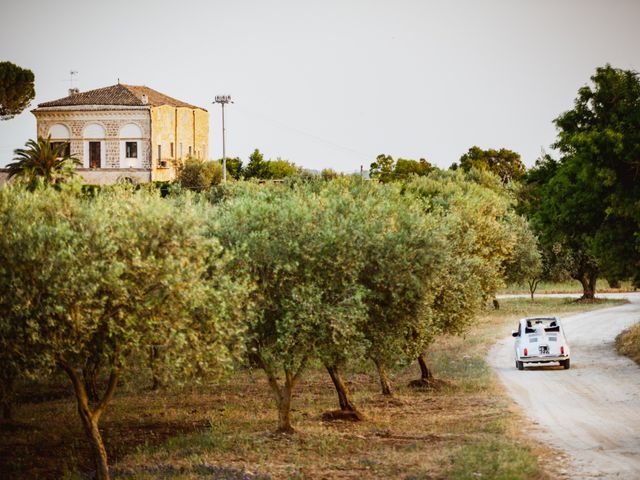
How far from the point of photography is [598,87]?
4331cm

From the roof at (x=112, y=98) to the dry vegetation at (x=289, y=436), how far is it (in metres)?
64.6

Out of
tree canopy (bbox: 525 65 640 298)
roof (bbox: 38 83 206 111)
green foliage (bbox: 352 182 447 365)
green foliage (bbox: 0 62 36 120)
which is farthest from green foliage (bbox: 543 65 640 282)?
green foliage (bbox: 0 62 36 120)

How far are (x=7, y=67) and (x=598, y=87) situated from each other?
74020 millimetres

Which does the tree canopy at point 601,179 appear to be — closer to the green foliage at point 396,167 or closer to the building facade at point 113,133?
the building facade at point 113,133

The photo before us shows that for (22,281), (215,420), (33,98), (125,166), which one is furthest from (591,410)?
(33,98)

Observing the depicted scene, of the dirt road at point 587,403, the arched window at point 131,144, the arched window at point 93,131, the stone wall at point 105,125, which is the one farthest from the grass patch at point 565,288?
the arched window at point 93,131

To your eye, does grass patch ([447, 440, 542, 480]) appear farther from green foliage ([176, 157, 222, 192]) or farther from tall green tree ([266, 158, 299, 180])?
tall green tree ([266, 158, 299, 180])

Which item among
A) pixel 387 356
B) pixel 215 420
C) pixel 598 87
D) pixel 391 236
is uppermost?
pixel 598 87

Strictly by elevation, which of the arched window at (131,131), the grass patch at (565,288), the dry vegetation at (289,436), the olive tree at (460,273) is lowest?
the dry vegetation at (289,436)

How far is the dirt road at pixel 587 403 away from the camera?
2474 centimetres

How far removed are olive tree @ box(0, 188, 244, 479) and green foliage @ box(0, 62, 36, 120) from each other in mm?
84096

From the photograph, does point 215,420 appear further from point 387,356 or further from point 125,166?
point 125,166

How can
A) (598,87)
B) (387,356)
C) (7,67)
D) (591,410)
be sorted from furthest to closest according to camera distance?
1. (7,67)
2. (598,87)
3. (591,410)
4. (387,356)

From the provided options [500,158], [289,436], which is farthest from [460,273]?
[500,158]
